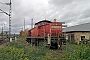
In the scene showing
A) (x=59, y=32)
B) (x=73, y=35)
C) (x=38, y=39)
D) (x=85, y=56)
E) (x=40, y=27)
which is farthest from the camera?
(x=73, y=35)

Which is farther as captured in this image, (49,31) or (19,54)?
(49,31)

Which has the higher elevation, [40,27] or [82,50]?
[40,27]

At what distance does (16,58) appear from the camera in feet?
20.9

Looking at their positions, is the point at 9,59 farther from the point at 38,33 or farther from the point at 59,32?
the point at 38,33

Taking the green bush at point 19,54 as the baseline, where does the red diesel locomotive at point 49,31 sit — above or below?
above

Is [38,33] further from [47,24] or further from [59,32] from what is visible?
[59,32]

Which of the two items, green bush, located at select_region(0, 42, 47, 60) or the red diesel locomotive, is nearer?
green bush, located at select_region(0, 42, 47, 60)

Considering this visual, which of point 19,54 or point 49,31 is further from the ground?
point 49,31

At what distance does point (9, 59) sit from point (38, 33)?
15221 millimetres

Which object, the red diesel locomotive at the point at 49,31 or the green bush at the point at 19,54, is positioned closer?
the green bush at the point at 19,54

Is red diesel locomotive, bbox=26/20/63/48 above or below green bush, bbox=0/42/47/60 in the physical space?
above

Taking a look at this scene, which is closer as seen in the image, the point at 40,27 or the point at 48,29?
the point at 48,29

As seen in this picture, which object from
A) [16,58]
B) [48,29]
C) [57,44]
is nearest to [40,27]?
[48,29]

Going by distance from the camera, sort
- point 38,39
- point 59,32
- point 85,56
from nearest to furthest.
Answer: point 85,56, point 59,32, point 38,39
